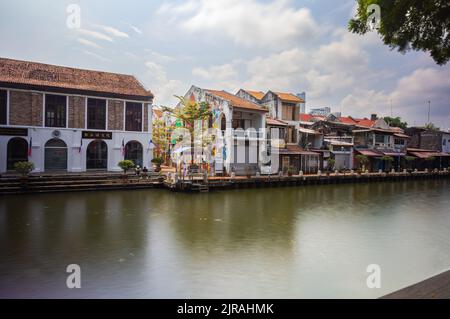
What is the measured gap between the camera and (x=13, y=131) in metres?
18.9

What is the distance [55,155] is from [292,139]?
20783 millimetres

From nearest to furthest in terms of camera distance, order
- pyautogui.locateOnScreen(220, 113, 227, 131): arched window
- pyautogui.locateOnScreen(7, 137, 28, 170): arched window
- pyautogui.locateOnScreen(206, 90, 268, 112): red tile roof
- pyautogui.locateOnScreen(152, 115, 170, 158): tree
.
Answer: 1. pyautogui.locateOnScreen(7, 137, 28, 170): arched window
2. pyautogui.locateOnScreen(206, 90, 268, 112): red tile roof
3. pyautogui.locateOnScreen(220, 113, 227, 131): arched window
4. pyautogui.locateOnScreen(152, 115, 170, 158): tree

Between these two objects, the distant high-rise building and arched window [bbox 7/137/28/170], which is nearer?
arched window [bbox 7/137/28/170]

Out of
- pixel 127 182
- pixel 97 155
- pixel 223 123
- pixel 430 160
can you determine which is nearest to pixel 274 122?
pixel 223 123

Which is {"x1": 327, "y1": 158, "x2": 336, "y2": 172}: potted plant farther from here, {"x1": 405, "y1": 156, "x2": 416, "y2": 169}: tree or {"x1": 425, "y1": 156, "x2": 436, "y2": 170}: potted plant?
{"x1": 425, "y1": 156, "x2": 436, "y2": 170}: potted plant

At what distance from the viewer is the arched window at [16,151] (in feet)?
62.0

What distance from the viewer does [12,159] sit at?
18969mm

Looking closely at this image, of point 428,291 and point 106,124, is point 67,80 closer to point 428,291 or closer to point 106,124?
point 106,124

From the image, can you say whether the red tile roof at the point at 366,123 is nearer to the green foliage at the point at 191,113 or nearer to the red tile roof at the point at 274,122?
the red tile roof at the point at 274,122

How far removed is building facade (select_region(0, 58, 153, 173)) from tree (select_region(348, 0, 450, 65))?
18.5 metres

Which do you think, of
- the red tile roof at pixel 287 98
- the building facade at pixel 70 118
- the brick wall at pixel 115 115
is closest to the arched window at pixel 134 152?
the building facade at pixel 70 118

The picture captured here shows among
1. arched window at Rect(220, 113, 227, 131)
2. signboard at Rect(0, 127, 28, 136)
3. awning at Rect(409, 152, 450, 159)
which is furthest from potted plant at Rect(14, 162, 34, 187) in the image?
awning at Rect(409, 152, 450, 159)

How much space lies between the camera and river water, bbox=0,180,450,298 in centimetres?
617

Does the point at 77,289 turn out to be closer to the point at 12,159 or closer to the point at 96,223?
the point at 96,223
